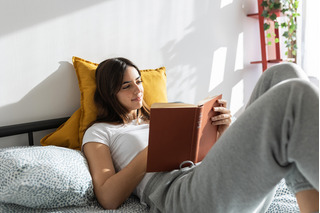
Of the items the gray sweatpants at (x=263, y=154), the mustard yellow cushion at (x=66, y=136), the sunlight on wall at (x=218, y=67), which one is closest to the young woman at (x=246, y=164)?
the gray sweatpants at (x=263, y=154)

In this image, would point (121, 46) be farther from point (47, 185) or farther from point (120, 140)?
point (47, 185)

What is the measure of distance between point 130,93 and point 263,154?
76 cm

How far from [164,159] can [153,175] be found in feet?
0.35

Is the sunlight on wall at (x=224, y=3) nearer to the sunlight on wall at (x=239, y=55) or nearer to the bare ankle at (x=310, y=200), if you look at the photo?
the sunlight on wall at (x=239, y=55)

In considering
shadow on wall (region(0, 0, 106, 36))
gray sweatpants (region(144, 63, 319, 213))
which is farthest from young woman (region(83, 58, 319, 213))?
shadow on wall (region(0, 0, 106, 36))

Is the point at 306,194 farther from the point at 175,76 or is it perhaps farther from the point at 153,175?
the point at 175,76

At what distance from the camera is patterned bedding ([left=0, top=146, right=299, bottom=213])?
3.17ft

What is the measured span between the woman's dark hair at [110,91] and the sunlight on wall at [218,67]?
3.27 feet

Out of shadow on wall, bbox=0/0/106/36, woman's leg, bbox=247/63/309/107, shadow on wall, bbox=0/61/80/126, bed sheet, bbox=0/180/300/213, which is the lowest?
bed sheet, bbox=0/180/300/213

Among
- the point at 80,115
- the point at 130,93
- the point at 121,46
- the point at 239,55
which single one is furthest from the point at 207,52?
the point at 80,115

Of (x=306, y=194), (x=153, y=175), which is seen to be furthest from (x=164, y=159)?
(x=306, y=194)

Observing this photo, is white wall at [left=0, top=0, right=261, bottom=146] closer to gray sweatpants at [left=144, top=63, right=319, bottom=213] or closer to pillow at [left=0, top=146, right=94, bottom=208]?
pillow at [left=0, top=146, right=94, bottom=208]

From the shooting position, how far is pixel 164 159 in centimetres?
104

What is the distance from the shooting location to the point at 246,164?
0.76 meters
